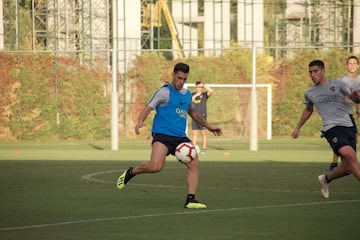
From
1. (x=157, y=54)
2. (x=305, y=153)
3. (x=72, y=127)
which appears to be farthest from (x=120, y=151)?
(x=157, y=54)

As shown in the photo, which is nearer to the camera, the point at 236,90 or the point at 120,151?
the point at 120,151

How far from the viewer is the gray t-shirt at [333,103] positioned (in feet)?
47.3

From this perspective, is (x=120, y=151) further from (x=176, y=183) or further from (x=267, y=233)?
(x=267, y=233)

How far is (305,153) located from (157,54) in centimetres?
1415

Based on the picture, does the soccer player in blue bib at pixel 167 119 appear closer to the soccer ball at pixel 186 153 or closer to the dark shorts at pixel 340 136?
the soccer ball at pixel 186 153

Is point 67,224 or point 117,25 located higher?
point 117,25

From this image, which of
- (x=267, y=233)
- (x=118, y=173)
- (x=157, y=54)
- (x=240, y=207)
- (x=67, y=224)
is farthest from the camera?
(x=157, y=54)

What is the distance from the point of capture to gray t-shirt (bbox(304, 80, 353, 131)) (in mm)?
14422

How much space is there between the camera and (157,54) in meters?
42.1

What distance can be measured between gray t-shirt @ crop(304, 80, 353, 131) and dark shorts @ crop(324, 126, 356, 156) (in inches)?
2.7

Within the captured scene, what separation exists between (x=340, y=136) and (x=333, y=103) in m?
0.53

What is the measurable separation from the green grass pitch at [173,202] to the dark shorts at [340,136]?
816 millimetres

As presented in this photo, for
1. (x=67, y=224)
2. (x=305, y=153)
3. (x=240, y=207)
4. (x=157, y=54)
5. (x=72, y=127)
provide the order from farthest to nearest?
(x=157, y=54) → (x=72, y=127) → (x=305, y=153) → (x=240, y=207) → (x=67, y=224)

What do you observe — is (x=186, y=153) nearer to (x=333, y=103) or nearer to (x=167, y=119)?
(x=167, y=119)
